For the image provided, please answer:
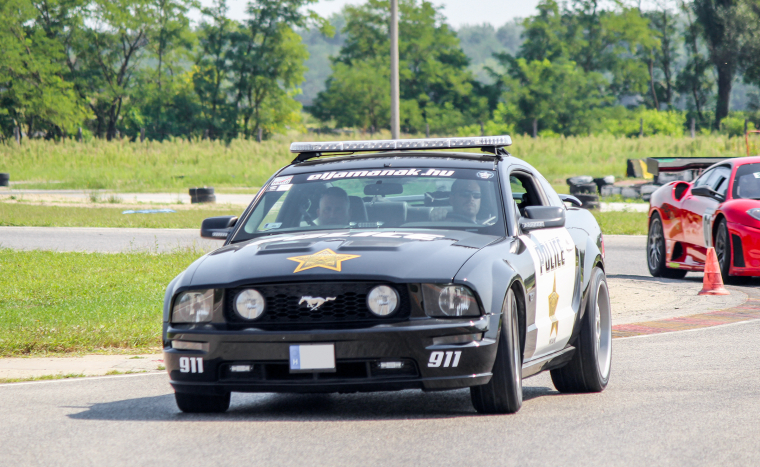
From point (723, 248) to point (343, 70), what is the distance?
74.4m

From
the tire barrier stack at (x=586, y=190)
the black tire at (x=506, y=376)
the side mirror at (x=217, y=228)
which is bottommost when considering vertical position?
the tire barrier stack at (x=586, y=190)

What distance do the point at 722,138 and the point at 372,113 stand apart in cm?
3790

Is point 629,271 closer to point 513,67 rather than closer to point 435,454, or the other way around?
point 435,454

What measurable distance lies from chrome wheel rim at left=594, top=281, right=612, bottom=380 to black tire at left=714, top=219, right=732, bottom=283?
6.02 metres

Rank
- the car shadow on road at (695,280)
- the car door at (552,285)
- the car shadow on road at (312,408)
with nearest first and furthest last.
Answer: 1. the car shadow on road at (312,408)
2. the car door at (552,285)
3. the car shadow on road at (695,280)

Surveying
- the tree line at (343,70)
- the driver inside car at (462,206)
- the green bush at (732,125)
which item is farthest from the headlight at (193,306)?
the green bush at (732,125)

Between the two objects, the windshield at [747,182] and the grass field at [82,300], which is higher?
the windshield at [747,182]

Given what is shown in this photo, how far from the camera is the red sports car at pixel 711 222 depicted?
1287 cm

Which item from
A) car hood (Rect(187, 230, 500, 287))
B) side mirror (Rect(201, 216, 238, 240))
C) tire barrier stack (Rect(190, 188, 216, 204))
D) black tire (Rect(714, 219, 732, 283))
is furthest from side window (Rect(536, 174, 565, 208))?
tire barrier stack (Rect(190, 188, 216, 204))

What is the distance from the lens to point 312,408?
245 inches

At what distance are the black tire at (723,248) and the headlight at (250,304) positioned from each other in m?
8.95

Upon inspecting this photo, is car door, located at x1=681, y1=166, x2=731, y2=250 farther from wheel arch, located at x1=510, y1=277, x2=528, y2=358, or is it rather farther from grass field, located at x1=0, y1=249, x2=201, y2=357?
wheel arch, located at x1=510, y1=277, x2=528, y2=358

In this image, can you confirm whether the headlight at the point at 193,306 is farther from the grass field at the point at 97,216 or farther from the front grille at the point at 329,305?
the grass field at the point at 97,216

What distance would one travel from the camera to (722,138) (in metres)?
52.1
